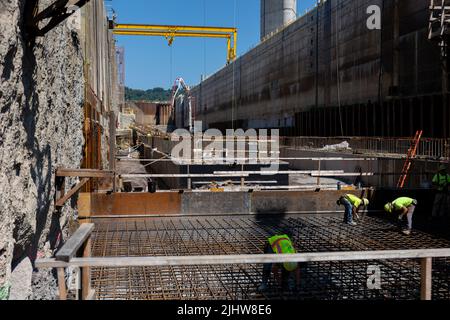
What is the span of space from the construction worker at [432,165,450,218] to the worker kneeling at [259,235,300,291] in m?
7.19

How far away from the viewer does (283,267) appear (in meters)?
6.68

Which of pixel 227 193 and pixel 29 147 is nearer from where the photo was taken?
pixel 29 147

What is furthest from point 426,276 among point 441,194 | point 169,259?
point 441,194

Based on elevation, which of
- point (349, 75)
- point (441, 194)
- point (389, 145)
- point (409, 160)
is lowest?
point (441, 194)

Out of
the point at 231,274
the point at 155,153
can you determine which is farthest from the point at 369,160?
the point at 231,274

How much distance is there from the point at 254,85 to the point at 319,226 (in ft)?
157

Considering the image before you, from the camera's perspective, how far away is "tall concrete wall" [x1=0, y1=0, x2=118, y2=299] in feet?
14.0

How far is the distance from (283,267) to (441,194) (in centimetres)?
783

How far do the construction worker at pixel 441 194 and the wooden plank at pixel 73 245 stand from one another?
1072 cm

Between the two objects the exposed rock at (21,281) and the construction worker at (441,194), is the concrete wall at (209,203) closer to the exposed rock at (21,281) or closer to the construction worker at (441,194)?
the construction worker at (441,194)

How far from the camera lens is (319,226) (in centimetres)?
1173

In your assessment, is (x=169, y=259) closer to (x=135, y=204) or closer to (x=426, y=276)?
(x=426, y=276)

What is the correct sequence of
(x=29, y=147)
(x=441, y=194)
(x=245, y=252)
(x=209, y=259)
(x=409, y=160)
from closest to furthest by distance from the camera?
(x=209, y=259) < (x=29, y=147) < (x=245, y=252) < (x=441, y=194) < (x=409, y=160)

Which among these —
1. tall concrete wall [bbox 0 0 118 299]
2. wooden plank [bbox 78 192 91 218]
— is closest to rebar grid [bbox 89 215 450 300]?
wooden plank [bbox 78 192 91 218]
